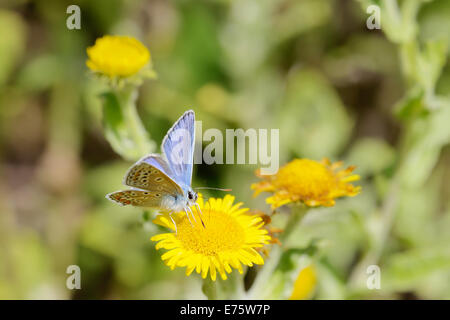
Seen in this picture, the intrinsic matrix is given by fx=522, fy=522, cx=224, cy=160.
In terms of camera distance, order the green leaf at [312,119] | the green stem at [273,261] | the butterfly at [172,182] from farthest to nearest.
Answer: the green leaf at [312,119] → the green stem at [273,261] → the butterfly at [172,182]

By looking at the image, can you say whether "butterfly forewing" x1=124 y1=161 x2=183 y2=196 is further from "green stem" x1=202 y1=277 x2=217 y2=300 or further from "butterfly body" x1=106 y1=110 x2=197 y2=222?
"green stem" x1=202 y1=277 x2=217 y2=300

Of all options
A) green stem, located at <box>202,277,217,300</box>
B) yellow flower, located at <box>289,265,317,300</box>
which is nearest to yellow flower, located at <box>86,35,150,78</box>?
green stem, located at <box>202,277,217,300</box>

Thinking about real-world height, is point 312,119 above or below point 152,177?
above

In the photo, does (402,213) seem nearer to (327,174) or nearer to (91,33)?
(327,174)

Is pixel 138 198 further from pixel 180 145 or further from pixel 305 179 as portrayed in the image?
pixel 305 179

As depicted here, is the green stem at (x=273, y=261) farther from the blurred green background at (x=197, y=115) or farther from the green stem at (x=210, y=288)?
the blurred green background at (x=197, y=115)

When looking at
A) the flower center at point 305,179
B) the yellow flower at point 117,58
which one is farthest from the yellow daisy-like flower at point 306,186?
the yellow flower at point 117,58

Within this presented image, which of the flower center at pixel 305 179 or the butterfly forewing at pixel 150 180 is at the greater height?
the flower center at pixel 305 179

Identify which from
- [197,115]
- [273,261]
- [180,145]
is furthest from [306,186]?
[197,115]
